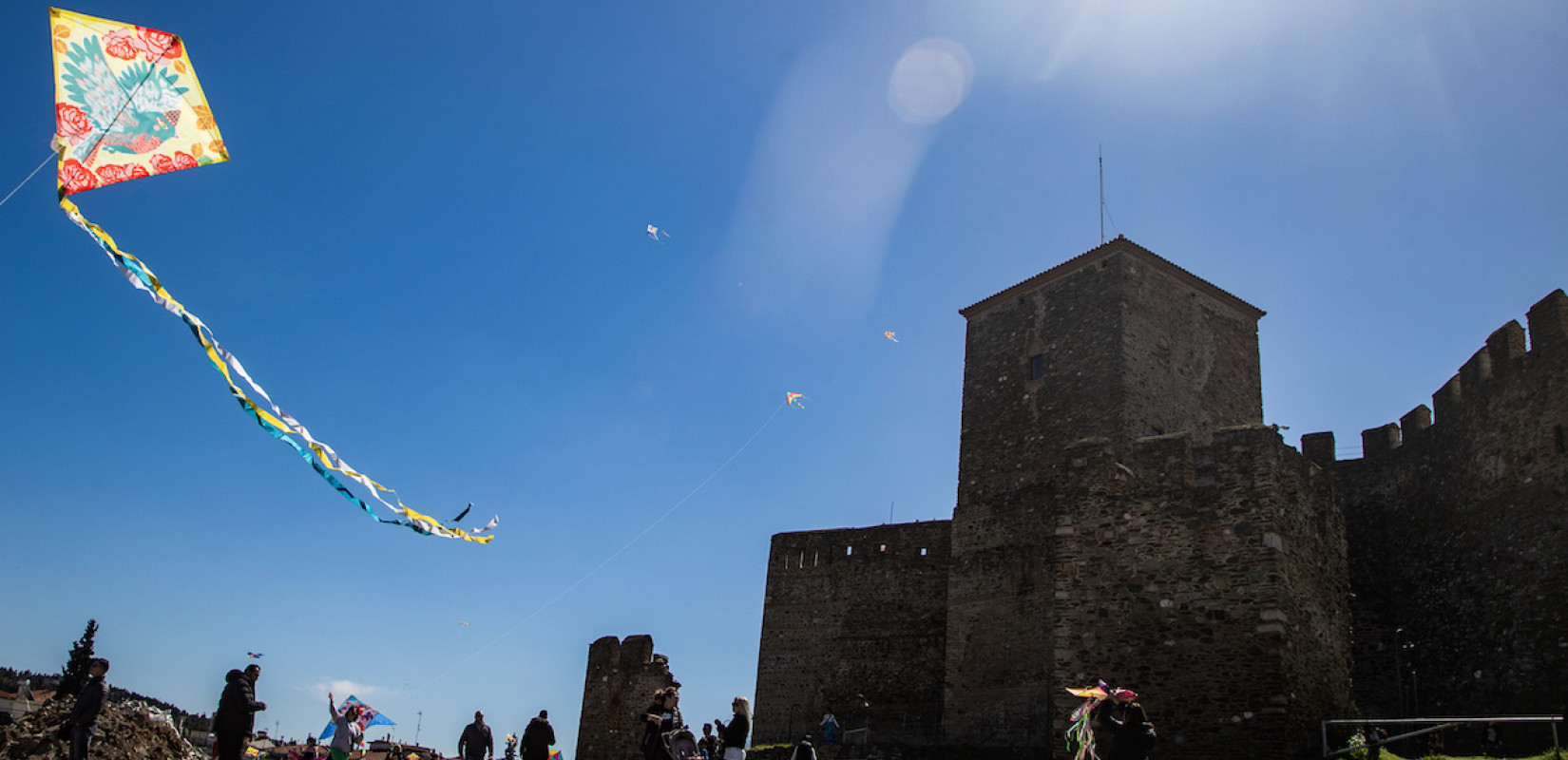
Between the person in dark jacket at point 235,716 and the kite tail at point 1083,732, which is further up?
the kite tail at point 1083,732

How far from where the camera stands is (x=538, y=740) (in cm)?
1382

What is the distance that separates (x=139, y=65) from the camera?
28.1ft

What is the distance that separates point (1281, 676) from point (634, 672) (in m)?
15.5

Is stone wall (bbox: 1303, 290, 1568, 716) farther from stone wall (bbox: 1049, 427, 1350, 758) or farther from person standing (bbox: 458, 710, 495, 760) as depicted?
person standing (bbox: 458, 710, 495, 760)

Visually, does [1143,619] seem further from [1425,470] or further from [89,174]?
[89,174]

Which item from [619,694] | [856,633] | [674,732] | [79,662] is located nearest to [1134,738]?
[674,732]

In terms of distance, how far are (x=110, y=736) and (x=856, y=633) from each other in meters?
17.7

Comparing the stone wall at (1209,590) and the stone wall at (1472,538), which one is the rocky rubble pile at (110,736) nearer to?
the stone wall at (1209,590)

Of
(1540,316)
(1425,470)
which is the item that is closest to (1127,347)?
(1425,470)

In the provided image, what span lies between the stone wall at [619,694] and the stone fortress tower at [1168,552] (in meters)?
4.10

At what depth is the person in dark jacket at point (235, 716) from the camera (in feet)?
33.6

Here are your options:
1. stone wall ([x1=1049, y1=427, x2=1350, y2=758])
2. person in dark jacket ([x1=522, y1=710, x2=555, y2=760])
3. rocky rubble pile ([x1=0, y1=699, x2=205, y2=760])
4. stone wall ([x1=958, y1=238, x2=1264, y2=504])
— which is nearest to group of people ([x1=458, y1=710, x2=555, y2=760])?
person in dark jacket ([x1=522, y1=710, x2=555, y2=760])

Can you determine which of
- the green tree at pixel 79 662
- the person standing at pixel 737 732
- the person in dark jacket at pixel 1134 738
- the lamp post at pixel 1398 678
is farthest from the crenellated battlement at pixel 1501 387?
the green tree at pixel 79 662

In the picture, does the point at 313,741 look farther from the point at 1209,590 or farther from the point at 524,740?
the point at 1209,590
